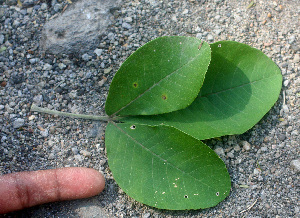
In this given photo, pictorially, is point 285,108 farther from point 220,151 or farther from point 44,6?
point 44,6

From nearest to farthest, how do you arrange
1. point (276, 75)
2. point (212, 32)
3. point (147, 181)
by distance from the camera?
point (147, 181)
point (276, 75)
point (212, 32)

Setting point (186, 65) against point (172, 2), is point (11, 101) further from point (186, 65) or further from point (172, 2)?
point (172, 2)

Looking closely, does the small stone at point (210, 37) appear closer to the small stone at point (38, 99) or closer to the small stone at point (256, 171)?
the small stone at point (256, 171)

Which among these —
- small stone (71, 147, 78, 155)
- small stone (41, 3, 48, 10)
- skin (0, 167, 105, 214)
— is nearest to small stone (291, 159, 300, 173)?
skin (0, 167, 105, 214)

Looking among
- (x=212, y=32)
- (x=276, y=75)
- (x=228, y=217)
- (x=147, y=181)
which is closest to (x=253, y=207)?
(x=228, y=217)

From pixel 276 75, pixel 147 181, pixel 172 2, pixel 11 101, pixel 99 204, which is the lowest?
pixel 99 204

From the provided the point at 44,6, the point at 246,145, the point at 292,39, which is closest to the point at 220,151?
the point at 246,145
